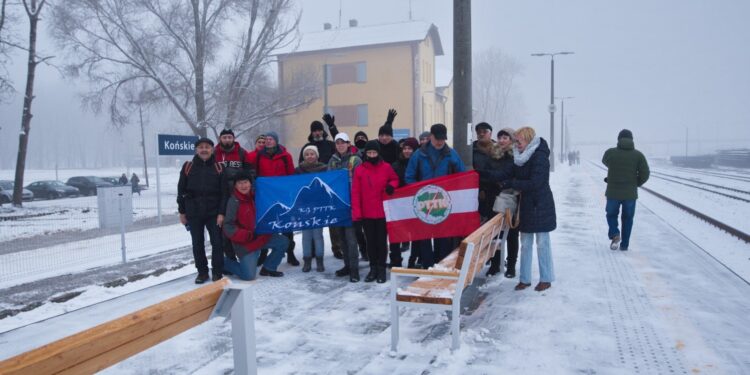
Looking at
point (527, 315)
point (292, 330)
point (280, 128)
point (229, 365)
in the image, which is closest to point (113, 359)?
point (229, 365)

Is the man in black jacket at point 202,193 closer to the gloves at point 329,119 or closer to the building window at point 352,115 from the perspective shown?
the gloves at point 329,119

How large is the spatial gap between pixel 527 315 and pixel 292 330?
2.37 metres

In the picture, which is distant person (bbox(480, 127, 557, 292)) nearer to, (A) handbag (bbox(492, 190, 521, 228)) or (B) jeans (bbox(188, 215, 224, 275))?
(A) handbag (bbox(492, 190, 521, 228))

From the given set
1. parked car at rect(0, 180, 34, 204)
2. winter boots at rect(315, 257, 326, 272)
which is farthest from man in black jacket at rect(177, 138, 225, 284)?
parked car at rect(0, 180, 34, 204)

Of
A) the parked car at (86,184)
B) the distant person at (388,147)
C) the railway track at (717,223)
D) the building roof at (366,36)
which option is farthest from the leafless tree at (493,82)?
the distant person at (388,147)

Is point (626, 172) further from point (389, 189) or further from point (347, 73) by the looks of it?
point (347, 73)

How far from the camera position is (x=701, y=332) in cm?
482

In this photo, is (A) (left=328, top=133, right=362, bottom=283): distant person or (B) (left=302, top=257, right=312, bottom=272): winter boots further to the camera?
(B) (left=302, top=257, right=312, bottom=272): winter boots

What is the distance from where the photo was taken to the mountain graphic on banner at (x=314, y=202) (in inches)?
282

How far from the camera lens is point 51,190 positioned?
117ft

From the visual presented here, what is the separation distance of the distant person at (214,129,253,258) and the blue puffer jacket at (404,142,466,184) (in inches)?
85.3

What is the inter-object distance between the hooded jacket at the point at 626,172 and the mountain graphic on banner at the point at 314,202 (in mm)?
4401

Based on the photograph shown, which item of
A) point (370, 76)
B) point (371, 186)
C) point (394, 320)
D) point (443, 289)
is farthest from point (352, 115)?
point (394, 320)

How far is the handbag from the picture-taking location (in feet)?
20.6
